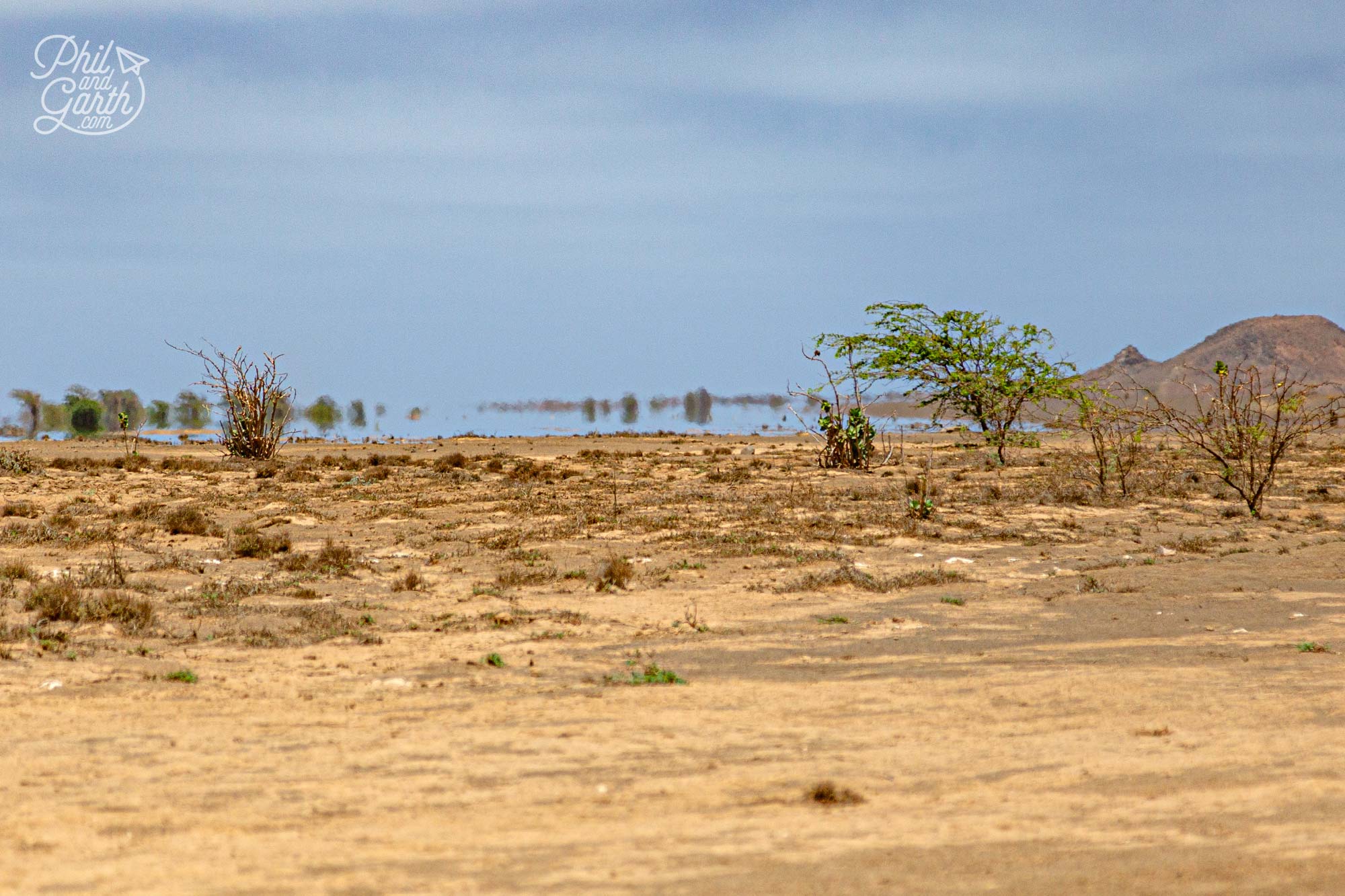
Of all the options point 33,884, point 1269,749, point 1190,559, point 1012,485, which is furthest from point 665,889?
point 1012,485

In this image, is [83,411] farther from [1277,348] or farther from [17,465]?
[1277,348]

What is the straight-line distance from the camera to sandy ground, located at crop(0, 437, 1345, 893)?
4.84 meters

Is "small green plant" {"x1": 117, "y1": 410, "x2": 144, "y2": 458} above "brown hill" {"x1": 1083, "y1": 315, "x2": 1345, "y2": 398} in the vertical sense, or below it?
below

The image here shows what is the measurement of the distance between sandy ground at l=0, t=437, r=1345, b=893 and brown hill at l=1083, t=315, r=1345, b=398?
309 feet

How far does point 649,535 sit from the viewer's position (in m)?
16.0

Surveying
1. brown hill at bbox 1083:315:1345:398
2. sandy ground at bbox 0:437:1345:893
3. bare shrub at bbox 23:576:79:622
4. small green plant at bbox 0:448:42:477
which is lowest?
sandy ground at bbox 0:437:1345:893

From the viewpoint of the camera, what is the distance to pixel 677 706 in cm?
758

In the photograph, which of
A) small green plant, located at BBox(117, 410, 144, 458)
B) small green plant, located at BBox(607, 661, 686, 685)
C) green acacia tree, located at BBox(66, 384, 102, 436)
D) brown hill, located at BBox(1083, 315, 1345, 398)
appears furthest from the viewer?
brown hill, located at BBox(1083, 315, 1345, 398)

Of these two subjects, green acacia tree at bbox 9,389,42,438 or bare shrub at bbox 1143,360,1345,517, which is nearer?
bare shrub at bbox 1143,360,1345,517

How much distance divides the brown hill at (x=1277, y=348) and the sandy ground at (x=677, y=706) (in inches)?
3706

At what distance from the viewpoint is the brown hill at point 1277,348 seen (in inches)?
4067

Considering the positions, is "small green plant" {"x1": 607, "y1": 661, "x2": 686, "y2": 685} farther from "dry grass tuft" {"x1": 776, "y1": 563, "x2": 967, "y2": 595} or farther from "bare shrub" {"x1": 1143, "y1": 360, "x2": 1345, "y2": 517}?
"bare shrub" {"x1": 1143, "y1": 360, "x2": 1345, "y2": 517}

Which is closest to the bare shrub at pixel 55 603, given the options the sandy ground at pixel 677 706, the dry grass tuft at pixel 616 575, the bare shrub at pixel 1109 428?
the sandy ground at pixel 677 706

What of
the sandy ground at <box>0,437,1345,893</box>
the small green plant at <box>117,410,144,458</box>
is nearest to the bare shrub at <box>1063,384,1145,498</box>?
the sandy ground at <box>0,437,1345,893</box>
